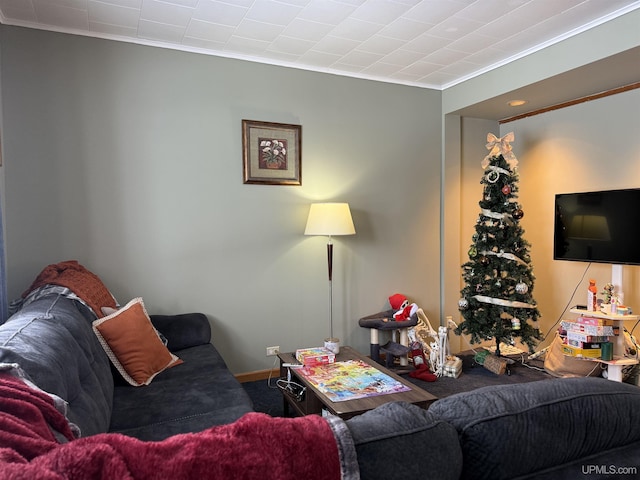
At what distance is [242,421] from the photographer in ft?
2.31

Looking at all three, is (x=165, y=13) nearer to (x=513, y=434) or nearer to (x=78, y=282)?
(x=78, y=282)

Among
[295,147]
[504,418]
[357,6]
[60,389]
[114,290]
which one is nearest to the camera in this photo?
[504,418]

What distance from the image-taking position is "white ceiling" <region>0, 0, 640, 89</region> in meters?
2.73

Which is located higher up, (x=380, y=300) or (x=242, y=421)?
(x=242, y=421)

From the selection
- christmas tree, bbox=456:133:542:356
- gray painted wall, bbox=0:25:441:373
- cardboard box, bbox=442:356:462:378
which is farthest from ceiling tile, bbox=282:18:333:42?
cardboard box, bbox=442:356:462:378

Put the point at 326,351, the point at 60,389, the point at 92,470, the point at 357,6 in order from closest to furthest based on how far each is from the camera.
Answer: the point at 92,470 → the point at 60,389 → the point at 357,6 → the point at 326,351

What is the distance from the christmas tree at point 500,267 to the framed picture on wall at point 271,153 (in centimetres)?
168

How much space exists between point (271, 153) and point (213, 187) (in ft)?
1.87

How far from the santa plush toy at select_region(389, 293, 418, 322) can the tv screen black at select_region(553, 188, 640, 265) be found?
135cm

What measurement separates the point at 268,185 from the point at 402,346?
69.7 inches

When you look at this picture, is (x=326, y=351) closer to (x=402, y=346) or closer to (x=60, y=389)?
(x=402, y=346)

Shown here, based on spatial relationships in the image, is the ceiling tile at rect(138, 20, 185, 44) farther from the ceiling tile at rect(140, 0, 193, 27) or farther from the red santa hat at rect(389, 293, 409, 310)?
the red santa hat at rect(389, 293, 409, 310)

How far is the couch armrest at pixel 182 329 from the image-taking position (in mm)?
3074

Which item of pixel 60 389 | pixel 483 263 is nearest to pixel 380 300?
pixel 483 263
